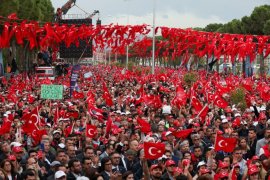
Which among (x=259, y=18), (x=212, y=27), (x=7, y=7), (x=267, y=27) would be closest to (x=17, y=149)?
(x=7, y=7)

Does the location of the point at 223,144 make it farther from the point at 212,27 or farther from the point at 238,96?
the point at 212,27

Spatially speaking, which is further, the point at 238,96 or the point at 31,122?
the point at 238,96

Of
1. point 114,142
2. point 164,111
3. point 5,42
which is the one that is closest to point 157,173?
point 114,142

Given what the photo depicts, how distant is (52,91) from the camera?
70.9 feet

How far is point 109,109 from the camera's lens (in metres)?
23.4

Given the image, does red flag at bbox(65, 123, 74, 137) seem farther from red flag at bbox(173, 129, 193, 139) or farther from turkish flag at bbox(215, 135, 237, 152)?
turkish flag at bbox(215, 135, 237, 152)

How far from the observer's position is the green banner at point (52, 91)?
2152 centimetres

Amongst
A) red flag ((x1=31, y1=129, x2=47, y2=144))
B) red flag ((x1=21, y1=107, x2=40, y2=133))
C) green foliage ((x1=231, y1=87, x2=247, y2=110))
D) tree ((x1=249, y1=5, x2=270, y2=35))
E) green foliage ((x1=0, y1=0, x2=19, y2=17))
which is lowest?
green foliage ((x1=231, y1=87, x2=247, y2=110))

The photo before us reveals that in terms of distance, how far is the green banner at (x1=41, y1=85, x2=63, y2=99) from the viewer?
70.6 feet

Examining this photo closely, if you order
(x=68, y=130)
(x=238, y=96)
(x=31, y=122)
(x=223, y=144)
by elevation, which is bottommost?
(x=238, y=96)

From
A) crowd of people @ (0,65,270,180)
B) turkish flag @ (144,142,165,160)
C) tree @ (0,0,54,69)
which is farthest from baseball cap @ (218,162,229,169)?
tree @ (0,0,54,69)

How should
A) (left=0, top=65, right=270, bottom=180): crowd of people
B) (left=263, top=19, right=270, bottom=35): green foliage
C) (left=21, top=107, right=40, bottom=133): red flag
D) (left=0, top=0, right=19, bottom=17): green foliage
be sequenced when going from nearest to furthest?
(left=0, top=65, right=270, bottom=180): crowd of people, (left=21, top=107, right=40, bottom=133): red flag, (left=0, top=0, right=19, bottom=17): green foliage, (left=263, top=19, right=270, bottom=35): green foliage

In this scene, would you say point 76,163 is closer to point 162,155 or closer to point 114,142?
point 162,155

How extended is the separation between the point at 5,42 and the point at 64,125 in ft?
18.7
